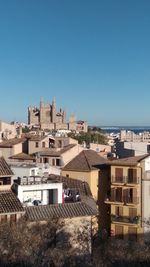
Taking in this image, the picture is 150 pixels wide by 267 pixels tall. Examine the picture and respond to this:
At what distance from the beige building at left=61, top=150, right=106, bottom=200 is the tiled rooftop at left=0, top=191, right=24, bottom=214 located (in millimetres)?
16462

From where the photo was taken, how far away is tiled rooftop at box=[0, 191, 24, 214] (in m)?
26.6

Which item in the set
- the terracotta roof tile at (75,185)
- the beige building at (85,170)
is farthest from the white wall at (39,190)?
the beige building at (85,170)

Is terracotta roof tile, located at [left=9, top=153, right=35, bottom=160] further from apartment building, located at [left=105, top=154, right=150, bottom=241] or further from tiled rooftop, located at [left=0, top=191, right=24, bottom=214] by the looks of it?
tiled rooftop, located at [left=0, top=191, right=24, bottom=214]

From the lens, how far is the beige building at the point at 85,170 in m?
44.5

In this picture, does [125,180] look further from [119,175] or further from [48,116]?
[48,116]

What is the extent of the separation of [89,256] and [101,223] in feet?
55.2

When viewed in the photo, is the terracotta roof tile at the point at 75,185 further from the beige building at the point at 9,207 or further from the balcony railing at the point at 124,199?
the beige building at the point at 9,207

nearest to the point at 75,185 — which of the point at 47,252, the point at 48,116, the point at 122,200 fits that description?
the point at 122,200

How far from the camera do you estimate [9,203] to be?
27.4 metres

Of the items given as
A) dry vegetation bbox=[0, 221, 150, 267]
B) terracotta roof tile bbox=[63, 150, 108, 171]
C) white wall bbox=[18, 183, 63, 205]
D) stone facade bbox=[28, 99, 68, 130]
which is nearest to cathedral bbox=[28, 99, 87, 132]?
stone facade bbox=[28, 99, 68, 130]

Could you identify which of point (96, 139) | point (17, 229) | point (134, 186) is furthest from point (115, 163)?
point (96, 139)

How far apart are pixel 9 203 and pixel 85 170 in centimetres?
1799

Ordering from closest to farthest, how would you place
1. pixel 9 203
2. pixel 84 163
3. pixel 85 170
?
pixel 9 203
pixel 85 170
pixel 84 163

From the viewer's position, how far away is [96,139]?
83688mm
